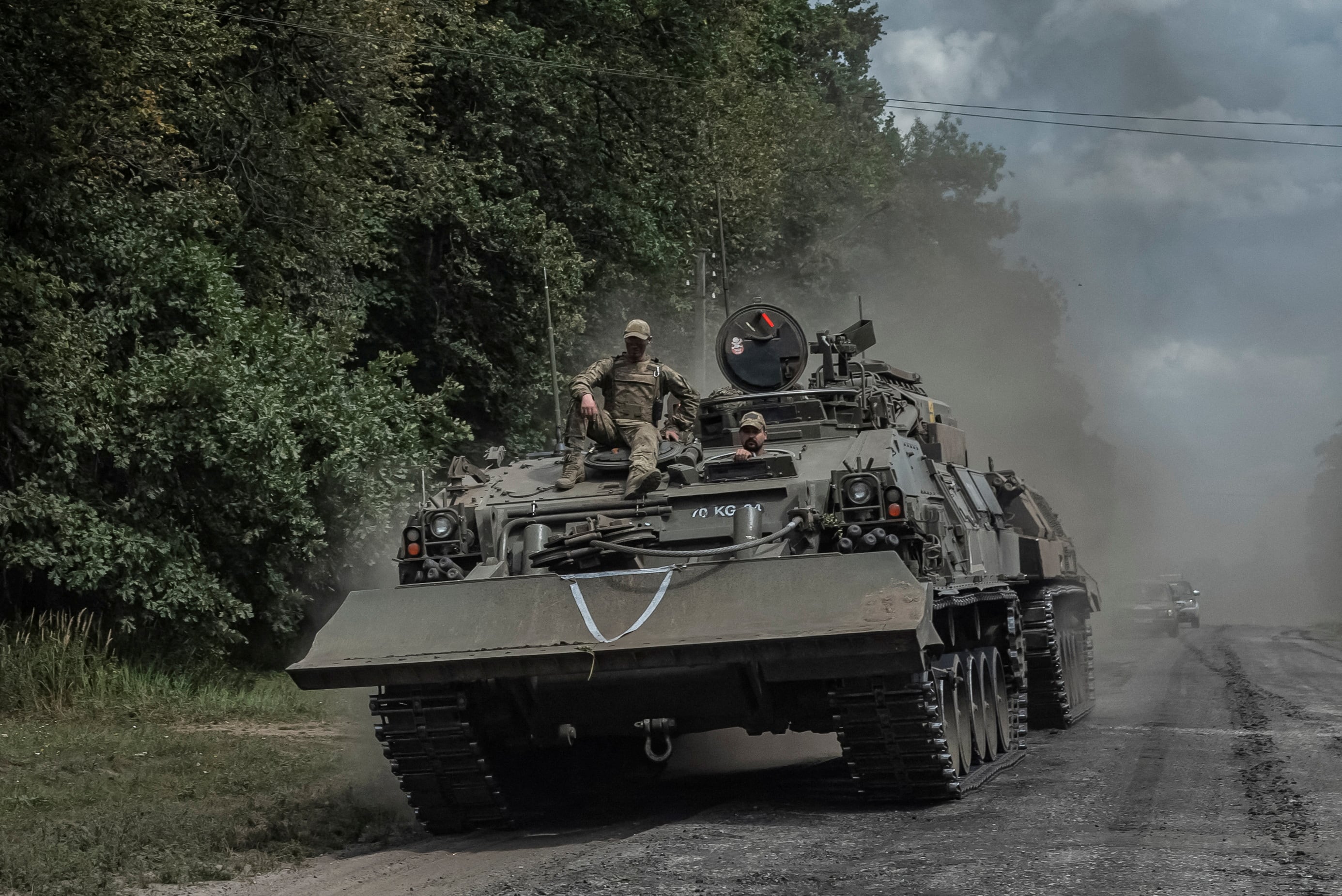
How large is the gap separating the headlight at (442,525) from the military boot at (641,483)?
3.50 feet

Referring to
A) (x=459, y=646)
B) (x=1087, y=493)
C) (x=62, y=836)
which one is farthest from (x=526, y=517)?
(x=1087, y=493)

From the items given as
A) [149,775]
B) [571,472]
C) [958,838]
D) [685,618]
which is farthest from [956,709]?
[149,775]

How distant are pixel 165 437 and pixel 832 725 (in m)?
8.17

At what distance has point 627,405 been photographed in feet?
37.0

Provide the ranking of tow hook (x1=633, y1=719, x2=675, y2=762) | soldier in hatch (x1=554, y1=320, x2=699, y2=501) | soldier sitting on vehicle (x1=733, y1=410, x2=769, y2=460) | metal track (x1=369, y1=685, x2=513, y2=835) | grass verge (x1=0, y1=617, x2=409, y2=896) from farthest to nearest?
soldier in hatch (x1=554, y1=320, x2=699, y2=501) < soldier sitting on vehicle (x1=733, y1=410, x2=769, y2=460) < tow hook (x1=633, y1=719, x2=675, y2=762) < metal track (x1=369, y1=685, x2=513, y2=835) < grass verge (x1=0, y1=617, x2=409, y2=896)

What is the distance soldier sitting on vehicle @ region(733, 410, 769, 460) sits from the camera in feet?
34.0

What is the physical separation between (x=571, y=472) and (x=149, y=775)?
390cm

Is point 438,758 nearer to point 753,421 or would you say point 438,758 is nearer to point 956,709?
point 753,421

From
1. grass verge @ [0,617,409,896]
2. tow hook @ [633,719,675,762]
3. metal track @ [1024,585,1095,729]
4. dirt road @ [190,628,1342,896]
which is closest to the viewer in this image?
dirt road @ [190,628,1342,896]

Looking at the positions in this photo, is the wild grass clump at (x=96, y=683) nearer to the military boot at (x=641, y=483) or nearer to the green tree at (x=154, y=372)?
the green tree at (x=154, y=372)

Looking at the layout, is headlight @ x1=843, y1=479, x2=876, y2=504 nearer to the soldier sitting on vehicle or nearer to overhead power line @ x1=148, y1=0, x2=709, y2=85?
the soldier sitting on vehicle

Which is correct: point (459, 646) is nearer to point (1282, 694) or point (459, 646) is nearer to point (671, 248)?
point (1282, 694)

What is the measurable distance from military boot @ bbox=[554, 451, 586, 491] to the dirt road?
6.77 ft

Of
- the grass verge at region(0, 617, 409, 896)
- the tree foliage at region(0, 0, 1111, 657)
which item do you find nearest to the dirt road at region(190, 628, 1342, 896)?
the grass verge at region(0, 617, 409, 896)
